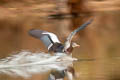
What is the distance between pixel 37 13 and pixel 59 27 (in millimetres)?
2182

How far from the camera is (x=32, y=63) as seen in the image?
16.4 ft

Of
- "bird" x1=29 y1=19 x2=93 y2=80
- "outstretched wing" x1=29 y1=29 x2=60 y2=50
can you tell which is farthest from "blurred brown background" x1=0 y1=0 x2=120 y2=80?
"outstretched wing" x1=29 y1=29 x2=60 y2=50

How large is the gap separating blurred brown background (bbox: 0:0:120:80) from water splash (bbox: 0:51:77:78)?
0.18 meters

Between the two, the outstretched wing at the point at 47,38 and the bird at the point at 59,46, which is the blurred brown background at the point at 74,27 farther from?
the outstretched wing at the point at 47,38

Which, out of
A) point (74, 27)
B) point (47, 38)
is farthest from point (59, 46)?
point (74, 27)

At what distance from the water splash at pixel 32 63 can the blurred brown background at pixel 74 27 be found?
18 centimetres

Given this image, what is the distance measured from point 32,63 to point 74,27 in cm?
296

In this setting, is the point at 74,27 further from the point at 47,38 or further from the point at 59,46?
the point at 59,46

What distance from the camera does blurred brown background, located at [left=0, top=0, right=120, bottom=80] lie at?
4.55 meters

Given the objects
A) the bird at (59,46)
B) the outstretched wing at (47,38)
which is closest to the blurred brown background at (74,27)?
the bird at (59,46)

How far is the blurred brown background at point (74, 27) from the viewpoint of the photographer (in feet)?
14.9

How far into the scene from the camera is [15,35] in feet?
25.4

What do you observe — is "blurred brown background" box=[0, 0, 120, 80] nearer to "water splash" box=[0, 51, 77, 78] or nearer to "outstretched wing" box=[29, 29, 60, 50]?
"water splash" box=[0, 51, 77, 78]

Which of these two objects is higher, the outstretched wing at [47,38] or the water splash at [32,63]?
the outstretched wing at [47,38]
